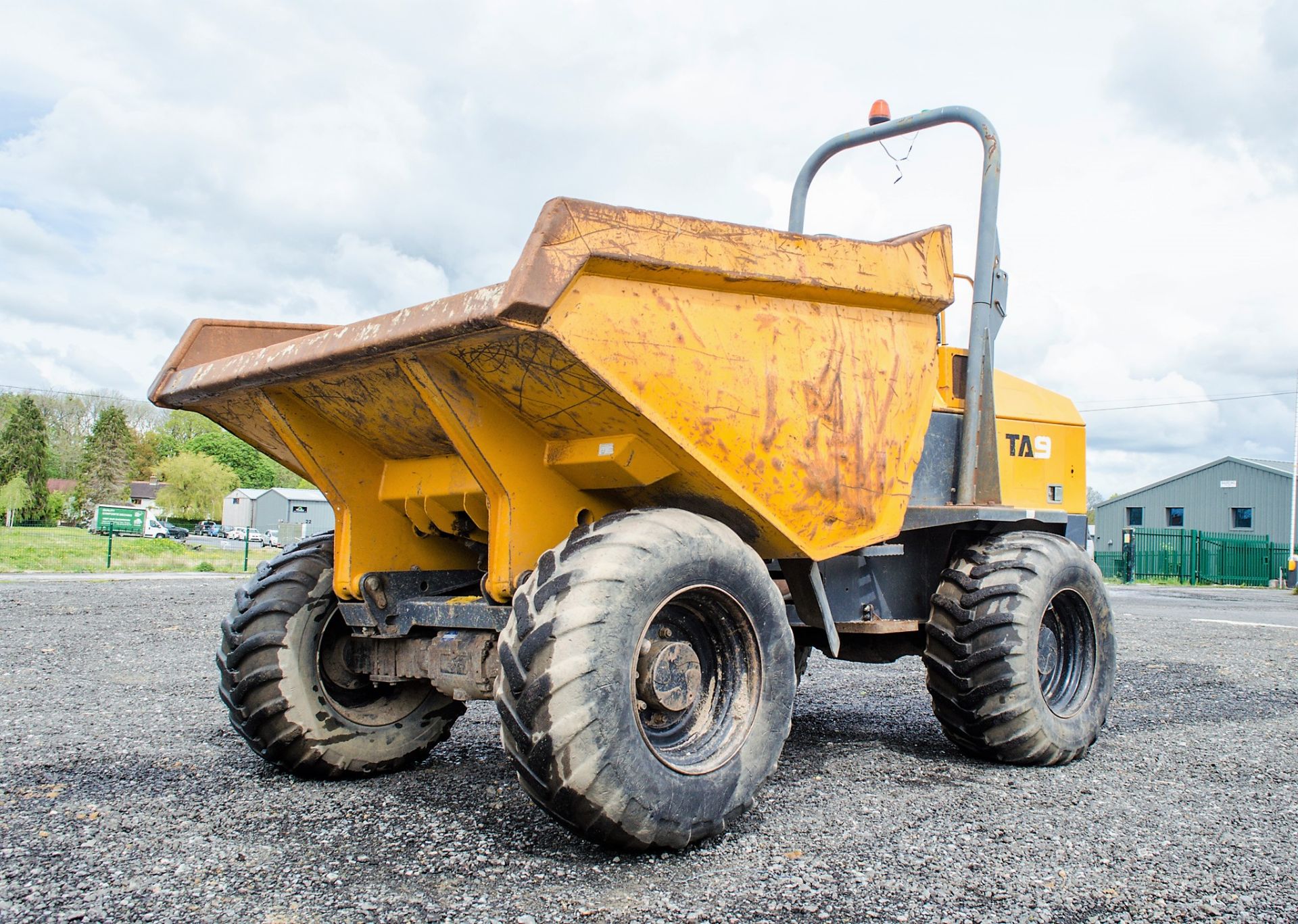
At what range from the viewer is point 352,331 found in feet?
11.3

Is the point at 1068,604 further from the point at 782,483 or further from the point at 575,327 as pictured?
the point at 575,327

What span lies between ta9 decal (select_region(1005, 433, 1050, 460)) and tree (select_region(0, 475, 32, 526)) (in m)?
71.7

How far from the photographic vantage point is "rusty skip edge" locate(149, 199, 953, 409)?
300 centimetres

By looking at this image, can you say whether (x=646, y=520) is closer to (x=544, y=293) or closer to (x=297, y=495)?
(x=544, y=293)

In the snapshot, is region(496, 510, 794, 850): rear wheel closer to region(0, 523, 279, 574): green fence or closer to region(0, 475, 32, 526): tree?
region(0, 523, 279, 574): green fence

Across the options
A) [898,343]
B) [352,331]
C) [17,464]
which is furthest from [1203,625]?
[17,464]

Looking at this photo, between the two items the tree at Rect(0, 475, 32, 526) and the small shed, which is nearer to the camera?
the tree at Rect(0, 475, 32, 526)

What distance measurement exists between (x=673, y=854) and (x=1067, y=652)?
117 inches

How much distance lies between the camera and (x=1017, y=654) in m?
4.57

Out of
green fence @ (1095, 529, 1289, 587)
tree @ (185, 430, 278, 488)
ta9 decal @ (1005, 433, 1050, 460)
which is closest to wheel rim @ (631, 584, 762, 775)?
ta9 decal @ (1005, 433, 1050, 460)

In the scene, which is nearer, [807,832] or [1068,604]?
[807,832]

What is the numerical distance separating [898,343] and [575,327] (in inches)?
72.7

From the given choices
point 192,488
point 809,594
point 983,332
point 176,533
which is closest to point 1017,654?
point 809,594

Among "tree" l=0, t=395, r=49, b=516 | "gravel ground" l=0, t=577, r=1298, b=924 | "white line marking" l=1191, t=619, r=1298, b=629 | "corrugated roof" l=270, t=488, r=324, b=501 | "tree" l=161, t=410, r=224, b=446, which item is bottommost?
"gravel ground" l=0, t=577, r=1298, b=924
